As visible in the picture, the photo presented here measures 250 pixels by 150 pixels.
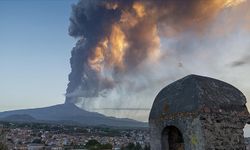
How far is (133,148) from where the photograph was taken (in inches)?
1953

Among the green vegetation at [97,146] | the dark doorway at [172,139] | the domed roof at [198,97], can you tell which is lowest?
the green vegetation at [97,146]

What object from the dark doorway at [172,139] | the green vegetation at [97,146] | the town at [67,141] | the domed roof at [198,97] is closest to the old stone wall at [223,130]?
the domed roof at [198,97]

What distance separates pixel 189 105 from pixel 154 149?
163 cm

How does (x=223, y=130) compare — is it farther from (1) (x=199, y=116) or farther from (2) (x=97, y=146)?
(2) (x=97, y=146)

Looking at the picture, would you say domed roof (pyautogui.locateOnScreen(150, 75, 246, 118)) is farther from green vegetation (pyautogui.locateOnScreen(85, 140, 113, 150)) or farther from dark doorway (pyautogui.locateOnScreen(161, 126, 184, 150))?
green vegetation (pyautogui.locateOnScreen(85, 140, 113, 150))

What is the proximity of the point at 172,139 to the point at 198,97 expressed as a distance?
160 cm

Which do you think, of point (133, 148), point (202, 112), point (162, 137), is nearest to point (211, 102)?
point (202, 112)

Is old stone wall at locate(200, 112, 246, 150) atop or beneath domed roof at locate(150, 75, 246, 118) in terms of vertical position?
beneath

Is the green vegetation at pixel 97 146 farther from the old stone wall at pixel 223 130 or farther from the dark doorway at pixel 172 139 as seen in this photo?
the old stone wall at pixel 223 130

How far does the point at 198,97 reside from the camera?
23.1 feet

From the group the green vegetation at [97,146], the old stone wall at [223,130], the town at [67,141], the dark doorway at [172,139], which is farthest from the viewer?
the town at [67,141]

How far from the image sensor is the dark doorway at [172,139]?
309 inches

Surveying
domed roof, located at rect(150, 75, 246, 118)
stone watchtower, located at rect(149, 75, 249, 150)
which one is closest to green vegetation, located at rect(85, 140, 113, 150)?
stone watchtower, located at rect(149, 75, 249, 150)

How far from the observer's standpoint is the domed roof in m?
7.04
